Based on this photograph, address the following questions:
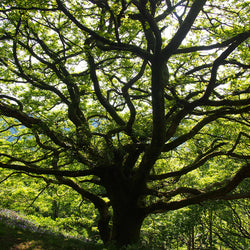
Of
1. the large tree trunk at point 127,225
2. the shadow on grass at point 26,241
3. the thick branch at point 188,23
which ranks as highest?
the thick branch at point 188,23

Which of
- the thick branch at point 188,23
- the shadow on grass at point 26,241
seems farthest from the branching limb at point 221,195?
the thick branch at point 188,23

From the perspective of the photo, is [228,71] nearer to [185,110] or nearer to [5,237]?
[185,110]

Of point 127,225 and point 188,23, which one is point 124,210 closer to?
point 127,225

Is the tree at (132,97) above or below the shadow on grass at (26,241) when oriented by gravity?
above

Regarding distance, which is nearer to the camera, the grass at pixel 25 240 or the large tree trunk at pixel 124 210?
the grass at pixel 25 240

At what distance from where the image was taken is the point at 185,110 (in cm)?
571

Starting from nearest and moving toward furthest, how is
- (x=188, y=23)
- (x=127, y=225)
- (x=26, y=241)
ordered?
(x=188, y=23) → (x=26, y=241) → (x=127, y=225)

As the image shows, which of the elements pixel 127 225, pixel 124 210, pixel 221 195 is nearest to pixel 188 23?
pixel 221 195

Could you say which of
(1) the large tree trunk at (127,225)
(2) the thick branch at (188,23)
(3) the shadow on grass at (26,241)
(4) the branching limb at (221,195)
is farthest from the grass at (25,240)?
(2) the thick branch at (188,23)

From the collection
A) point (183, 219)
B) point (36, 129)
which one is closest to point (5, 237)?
point (36, 129)

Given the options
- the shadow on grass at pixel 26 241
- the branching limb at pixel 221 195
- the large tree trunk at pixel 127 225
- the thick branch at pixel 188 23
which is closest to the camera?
the thick branch at pixel 188 23

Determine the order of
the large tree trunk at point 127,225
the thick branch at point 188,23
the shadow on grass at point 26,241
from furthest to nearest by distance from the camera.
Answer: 1. the large tree trunk at point 127,225
2. the shadow on grass at point 26,241
3. the thick branch at point 188,23

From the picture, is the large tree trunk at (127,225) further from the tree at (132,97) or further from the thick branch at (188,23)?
the thick branch at (188,23)

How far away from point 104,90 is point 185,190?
21.6ft
